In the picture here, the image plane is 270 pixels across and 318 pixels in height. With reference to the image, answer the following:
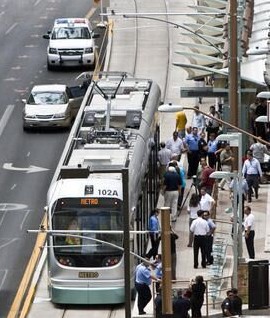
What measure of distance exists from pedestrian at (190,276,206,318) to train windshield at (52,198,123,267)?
2.78m

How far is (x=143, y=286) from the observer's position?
36.8 meters

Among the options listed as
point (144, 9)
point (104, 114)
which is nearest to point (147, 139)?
point (104, 114)

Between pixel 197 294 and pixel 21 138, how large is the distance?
21048 mm

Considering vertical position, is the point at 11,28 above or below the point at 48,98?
below

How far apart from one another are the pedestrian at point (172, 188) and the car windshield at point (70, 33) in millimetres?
24571

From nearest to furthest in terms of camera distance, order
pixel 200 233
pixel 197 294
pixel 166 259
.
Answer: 1. pixel 166 259
2. pixel 197 294
3. pixel 200 233

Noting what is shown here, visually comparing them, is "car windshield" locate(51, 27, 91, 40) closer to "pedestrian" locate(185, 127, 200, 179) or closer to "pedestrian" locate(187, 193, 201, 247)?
"pedestrian" locate(185, 127, 200, 179)

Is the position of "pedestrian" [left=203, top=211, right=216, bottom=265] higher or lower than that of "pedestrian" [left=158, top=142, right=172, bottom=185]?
higher

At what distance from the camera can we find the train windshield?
3822cm

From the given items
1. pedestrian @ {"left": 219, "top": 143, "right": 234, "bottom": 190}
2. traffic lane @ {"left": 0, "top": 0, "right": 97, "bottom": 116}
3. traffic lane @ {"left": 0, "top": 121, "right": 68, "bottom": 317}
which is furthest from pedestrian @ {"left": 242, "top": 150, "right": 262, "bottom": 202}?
traffic lane @ {"left": 0, "top": 0, "right": 97, "bottom": 116}

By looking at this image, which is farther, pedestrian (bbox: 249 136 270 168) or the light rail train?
pedestrian (bbox: 249 136 270 168)

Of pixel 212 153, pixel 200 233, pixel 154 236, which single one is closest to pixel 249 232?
pixel 200 233

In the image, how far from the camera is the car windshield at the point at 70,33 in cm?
6856

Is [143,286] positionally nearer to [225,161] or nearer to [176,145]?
[225,161]
